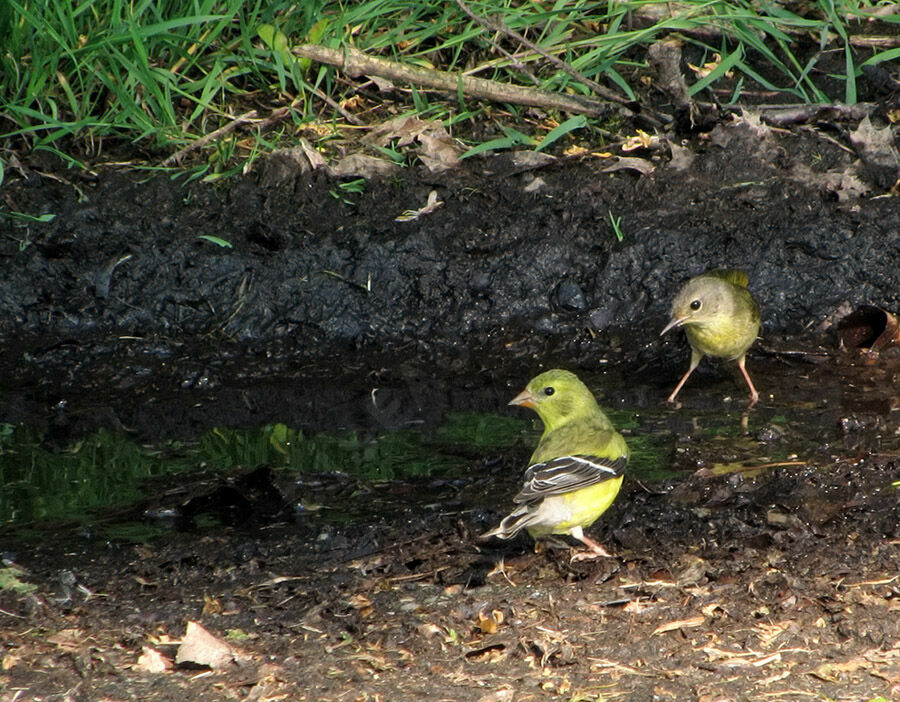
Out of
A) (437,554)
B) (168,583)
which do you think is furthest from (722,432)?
(168,583)

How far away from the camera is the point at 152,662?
4.09 meters

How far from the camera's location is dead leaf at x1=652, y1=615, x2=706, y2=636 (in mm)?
4168

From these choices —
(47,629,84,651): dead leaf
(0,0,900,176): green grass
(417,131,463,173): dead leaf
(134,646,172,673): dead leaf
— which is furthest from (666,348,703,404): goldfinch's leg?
(47,629,84,651): dead leaf

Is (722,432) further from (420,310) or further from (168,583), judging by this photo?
(168,583)

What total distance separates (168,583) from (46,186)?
3.94 m

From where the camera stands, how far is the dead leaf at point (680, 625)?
4168 millimetres

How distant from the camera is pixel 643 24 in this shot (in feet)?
29.1

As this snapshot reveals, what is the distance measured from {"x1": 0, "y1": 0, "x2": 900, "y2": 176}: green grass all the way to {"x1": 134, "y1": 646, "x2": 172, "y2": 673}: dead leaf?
4361 millimetres

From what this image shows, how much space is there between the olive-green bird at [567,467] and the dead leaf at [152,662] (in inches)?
49.1

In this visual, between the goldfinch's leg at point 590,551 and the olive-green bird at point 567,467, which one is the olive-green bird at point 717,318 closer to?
the olive-green bird at point 567,467

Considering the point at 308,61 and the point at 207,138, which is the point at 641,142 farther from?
the point at 207,138

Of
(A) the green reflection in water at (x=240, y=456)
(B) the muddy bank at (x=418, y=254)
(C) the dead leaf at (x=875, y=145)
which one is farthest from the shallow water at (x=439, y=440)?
(C) the dead leaf at (x=875, y=145)

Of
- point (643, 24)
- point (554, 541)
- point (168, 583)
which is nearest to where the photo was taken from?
point (168, 583)

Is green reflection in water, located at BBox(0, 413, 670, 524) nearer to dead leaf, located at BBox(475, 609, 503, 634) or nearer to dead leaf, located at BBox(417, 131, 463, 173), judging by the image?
dead leaf, located at BBox(475, 609, 503, 634)
